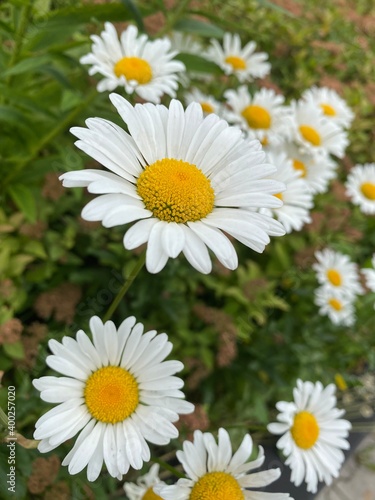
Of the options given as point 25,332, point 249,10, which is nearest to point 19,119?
point 25,332

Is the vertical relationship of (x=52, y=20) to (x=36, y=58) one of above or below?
above

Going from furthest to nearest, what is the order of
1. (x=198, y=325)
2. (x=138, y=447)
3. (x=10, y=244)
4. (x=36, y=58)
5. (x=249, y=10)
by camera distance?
(x=249, y=10)
(x=198, y=325)
(x=10, y=244)
(x=36, y=58)
(x=138, y=447)

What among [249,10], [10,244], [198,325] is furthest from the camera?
[249,10]

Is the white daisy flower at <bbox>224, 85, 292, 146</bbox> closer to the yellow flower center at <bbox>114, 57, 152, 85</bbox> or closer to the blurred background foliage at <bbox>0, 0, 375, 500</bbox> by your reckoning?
the blurred background foliage at <bbox>0, 0, 375, 500</bbox>

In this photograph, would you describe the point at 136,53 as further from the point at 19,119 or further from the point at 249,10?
the point at 249,10

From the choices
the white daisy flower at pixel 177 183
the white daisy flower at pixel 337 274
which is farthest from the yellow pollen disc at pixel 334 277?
the white daisy flower at pixel 177 183

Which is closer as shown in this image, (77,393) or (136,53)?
(77,393)

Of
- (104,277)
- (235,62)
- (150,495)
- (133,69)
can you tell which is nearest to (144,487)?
(150,495)
